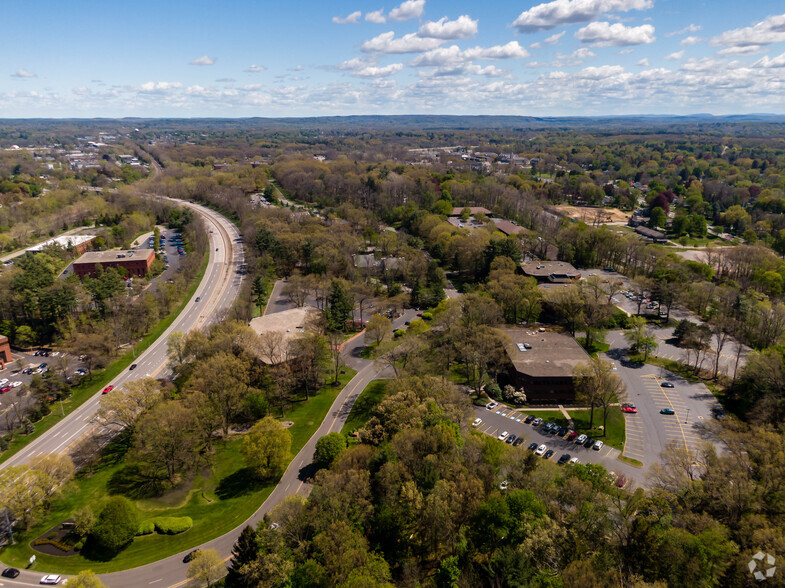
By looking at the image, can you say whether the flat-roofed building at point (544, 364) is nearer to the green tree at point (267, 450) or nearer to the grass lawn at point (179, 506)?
the grass lawn at point (179, 506)

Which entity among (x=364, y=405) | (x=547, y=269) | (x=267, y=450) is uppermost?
(x=547, y=269)

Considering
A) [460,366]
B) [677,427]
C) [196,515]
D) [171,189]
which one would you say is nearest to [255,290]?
[460,366]

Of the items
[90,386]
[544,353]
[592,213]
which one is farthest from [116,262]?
[592,213]

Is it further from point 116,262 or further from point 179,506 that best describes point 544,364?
point 116,262

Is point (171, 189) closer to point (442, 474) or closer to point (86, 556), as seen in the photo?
point (86, 556)

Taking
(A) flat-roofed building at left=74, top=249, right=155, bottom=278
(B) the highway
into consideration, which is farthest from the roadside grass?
(A) flat-roofed building at left=74, top=249, right=155, bottom=278

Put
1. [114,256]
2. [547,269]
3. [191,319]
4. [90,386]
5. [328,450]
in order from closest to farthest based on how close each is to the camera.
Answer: [328,450]
[90,386]
[191,319]
[547,269]
[114,256]

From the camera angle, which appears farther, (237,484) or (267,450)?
(237,484)
